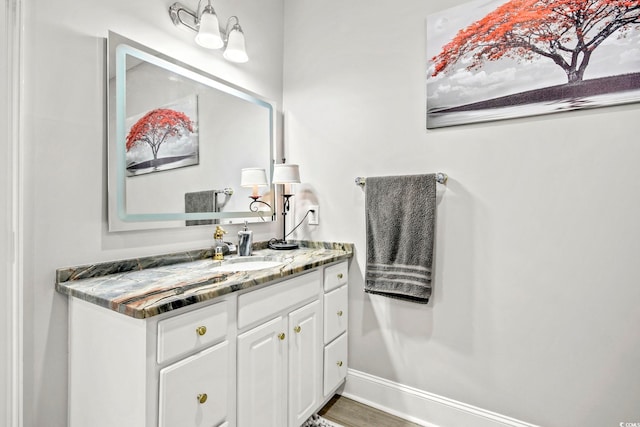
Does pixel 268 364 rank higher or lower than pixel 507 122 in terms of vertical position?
lower

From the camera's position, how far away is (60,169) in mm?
1190

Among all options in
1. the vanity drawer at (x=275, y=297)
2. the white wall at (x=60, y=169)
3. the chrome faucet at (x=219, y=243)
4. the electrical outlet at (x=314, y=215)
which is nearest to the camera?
the white wall at (x=60, y=169)

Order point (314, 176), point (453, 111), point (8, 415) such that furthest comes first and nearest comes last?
1. point (314, 176)
2. point (453, 111)
3. point (8, 415)

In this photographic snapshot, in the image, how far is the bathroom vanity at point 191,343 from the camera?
3.12ft

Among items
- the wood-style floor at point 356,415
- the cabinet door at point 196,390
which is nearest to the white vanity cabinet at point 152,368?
the cabinet door at point 196,390

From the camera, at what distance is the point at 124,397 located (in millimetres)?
979

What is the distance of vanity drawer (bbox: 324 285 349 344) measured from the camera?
5.72ft

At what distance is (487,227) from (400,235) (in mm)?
424

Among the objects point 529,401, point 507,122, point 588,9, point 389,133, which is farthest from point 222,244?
point 588,9

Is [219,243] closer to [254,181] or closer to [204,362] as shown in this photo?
[254,181]

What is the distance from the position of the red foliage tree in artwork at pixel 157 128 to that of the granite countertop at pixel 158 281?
51 centimetres

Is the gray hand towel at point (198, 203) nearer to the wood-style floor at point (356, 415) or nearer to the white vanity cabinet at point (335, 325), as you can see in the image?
the white vanity cabinet at point (335, 325)

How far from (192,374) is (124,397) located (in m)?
0.20

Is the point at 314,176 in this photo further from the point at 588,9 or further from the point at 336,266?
the point at 588,9
